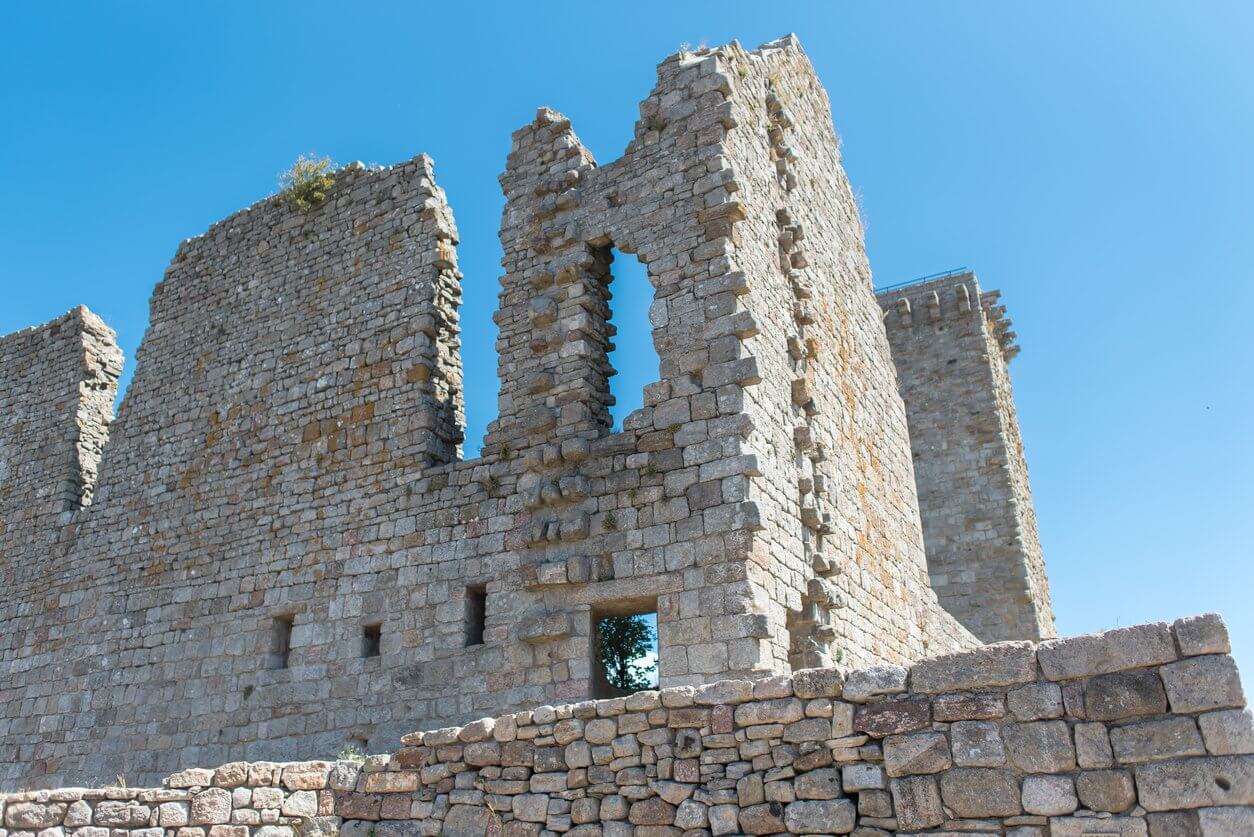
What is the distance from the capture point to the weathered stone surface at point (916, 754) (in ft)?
16.2

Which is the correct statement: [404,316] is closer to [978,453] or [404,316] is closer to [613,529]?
[613,529]

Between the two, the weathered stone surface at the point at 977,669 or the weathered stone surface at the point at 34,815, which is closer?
the weathered stone surface at the point at 977,669

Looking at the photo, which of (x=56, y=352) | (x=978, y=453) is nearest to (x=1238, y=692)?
(x=978, y=453)

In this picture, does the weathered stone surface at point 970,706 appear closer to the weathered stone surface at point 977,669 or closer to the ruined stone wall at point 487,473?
the weathered stone surface at point 977,669

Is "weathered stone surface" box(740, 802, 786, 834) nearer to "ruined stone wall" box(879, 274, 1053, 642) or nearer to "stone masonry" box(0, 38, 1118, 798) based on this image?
"stone masonry" box(0, 38, 1118, 798)

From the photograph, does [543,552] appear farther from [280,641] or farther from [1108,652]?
[1108,652]

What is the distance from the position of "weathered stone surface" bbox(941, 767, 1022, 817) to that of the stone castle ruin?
0.04 feet

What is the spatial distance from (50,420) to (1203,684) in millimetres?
13833

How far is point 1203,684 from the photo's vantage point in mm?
4445

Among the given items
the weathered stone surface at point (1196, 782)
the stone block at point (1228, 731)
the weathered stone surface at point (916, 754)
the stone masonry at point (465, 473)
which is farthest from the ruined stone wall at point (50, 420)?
the stone block at point (1228, 731)

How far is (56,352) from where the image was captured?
1443 cm

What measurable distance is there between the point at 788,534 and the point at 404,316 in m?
4.80

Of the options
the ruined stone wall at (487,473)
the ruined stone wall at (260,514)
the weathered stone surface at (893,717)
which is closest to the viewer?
the weathered stone surface at (893,717)

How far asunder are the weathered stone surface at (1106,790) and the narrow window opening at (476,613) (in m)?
5.43
